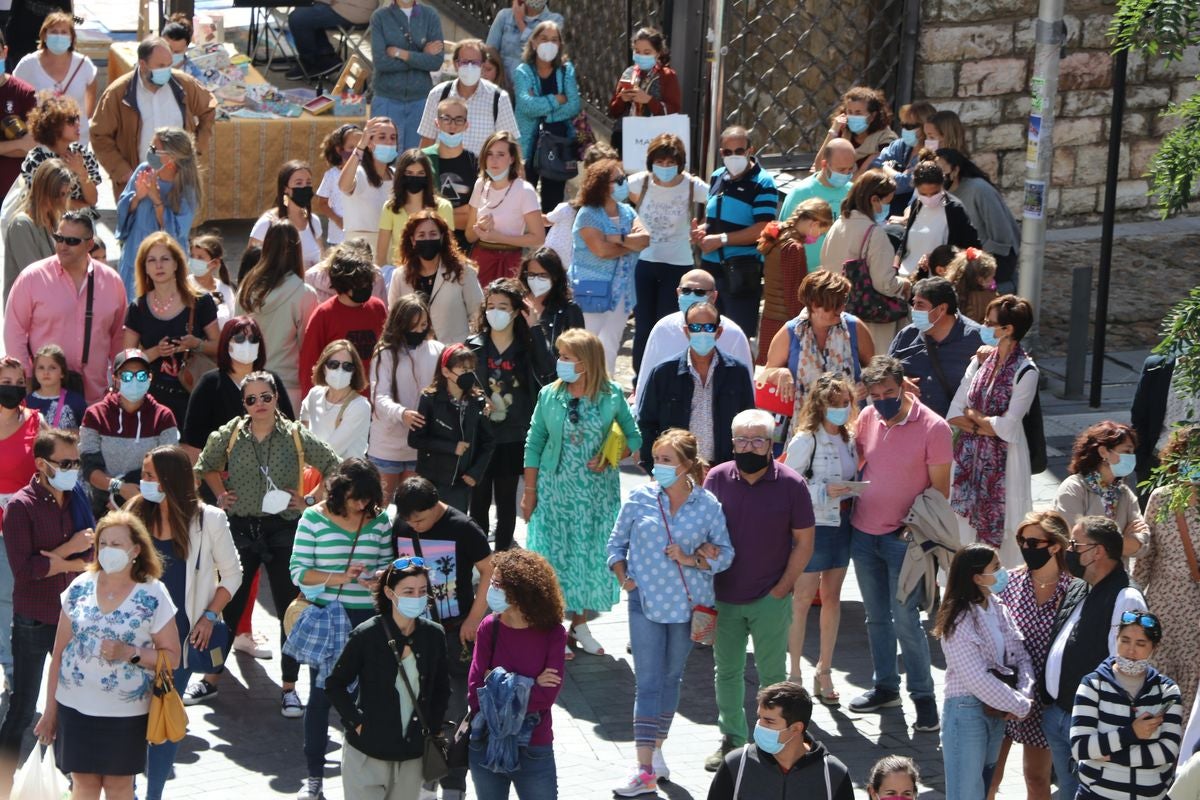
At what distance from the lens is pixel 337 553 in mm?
9047

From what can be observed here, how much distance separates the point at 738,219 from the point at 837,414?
3.50 meters

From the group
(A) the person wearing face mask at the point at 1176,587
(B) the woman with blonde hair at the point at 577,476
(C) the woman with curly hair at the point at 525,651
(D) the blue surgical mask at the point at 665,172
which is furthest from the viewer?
(D) the blue surgical mask at the point at 665,172

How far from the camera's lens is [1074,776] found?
340 inches

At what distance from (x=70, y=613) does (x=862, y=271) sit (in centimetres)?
542

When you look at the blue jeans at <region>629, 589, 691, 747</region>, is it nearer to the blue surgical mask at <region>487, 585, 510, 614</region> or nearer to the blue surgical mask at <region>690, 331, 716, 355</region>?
the blue surgical mask at <region>487, 585, 510, 614</region>

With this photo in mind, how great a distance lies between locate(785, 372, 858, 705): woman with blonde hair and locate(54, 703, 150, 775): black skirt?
10.7 feet

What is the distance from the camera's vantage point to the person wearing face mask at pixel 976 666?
8.49 m

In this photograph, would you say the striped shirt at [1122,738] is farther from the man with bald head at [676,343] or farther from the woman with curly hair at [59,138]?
the woman with curly hair at [59,138]

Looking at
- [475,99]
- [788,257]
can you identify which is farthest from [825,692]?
[475,99]

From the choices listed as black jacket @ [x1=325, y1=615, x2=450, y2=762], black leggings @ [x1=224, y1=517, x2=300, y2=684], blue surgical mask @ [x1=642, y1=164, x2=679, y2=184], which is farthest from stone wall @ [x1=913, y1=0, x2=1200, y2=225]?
black jacket @ [x1=325, y1=615, x2=450, y2=762]

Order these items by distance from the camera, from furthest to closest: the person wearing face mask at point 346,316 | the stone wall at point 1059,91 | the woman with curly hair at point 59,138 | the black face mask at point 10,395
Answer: the stone wall at point 1059,91 < the woman with curly hair at point 59,138 < the person wearing face mask at point 346,316 < the black face mask at point 10,395

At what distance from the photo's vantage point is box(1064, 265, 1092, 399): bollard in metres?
14.2

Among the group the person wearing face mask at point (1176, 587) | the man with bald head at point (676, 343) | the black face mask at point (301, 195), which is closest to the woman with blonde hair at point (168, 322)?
the black face mask at point (301, 195)

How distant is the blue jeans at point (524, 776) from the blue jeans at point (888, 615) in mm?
2240
